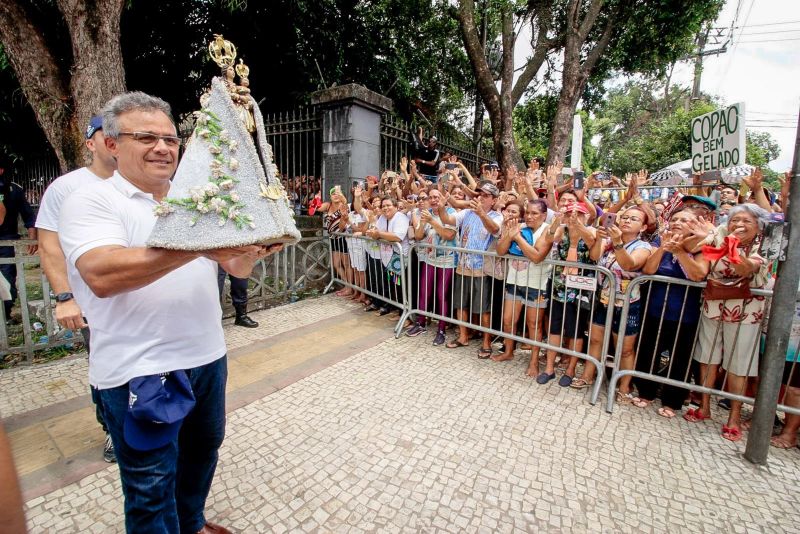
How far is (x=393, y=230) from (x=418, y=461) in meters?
3.48

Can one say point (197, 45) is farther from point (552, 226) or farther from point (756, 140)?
point (756, 140)

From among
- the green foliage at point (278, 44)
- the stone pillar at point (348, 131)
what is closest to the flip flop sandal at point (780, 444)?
the stone pillar at point (348, 131)

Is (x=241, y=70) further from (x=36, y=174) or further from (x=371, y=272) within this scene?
(x=36, y=174)

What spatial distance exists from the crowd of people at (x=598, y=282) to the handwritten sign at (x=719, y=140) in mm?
264

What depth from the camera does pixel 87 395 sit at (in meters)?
3.51

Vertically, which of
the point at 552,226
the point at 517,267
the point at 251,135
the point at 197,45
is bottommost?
the point at 517,267

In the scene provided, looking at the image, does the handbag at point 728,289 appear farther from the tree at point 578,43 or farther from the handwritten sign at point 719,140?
the tree at point 578,43

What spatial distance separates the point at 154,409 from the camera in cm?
148

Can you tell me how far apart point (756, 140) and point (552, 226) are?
135ft

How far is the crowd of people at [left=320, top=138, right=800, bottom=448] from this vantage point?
322 cm

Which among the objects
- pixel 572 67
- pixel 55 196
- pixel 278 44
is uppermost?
pixel 278 44

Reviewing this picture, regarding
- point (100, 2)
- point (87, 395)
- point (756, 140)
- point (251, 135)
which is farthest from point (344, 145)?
point (756, 140)

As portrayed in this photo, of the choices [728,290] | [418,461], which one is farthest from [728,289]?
[418,461]

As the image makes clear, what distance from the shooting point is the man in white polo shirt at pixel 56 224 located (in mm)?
2438
